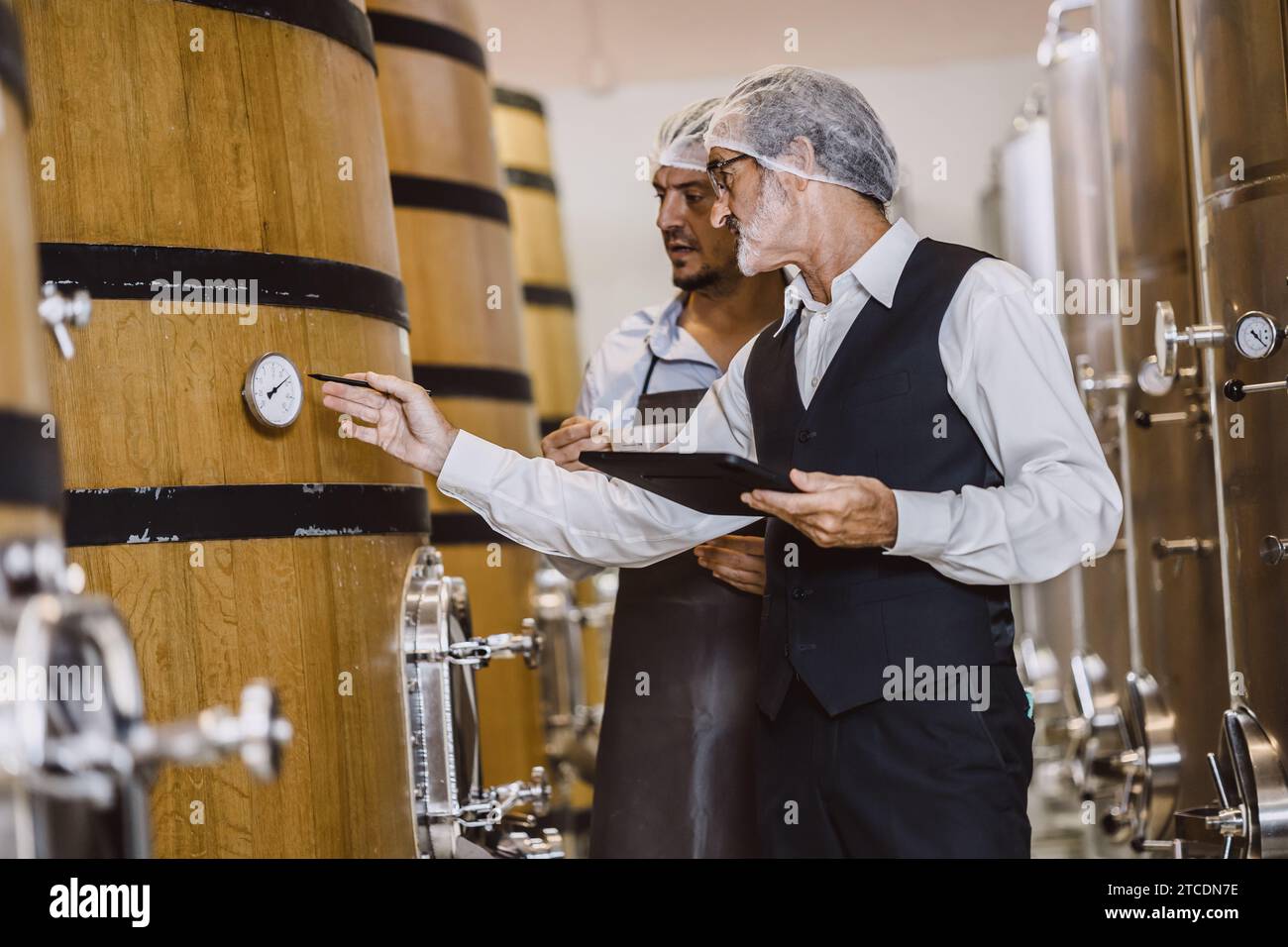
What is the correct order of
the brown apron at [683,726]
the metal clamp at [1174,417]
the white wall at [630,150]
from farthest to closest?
1. the white wall at [630,150]
2. the metal clamp at [1174,417]
3. the brown apron at [683,726]

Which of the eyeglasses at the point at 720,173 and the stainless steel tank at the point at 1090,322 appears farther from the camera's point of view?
the stainless steel tank at the point at 1090,322

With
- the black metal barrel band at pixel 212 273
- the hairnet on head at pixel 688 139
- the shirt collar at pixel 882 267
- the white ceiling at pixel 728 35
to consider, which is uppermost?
the white ceiling at pixel 728 35

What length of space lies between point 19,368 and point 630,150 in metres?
4.75

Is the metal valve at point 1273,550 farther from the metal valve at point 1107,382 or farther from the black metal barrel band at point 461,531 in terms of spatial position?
the black metal barrel band at point 461,531

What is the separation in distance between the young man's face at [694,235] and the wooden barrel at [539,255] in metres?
2.02

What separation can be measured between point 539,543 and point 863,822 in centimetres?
63

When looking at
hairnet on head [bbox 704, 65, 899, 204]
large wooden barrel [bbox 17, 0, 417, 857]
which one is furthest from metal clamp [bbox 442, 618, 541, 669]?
hairnet on head [bbox 704, 65, 899, 204]

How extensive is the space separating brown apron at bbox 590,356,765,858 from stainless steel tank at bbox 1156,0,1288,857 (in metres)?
0.75

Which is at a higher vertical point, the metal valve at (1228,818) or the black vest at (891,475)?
the black vest at (891,475)

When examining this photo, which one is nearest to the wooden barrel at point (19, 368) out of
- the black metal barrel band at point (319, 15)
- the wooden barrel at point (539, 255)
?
the black metal barrel band at point (319, 15)

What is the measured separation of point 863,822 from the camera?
1.69 meters

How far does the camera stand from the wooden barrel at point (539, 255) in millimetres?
4551

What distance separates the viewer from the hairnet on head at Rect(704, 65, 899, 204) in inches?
72.6
